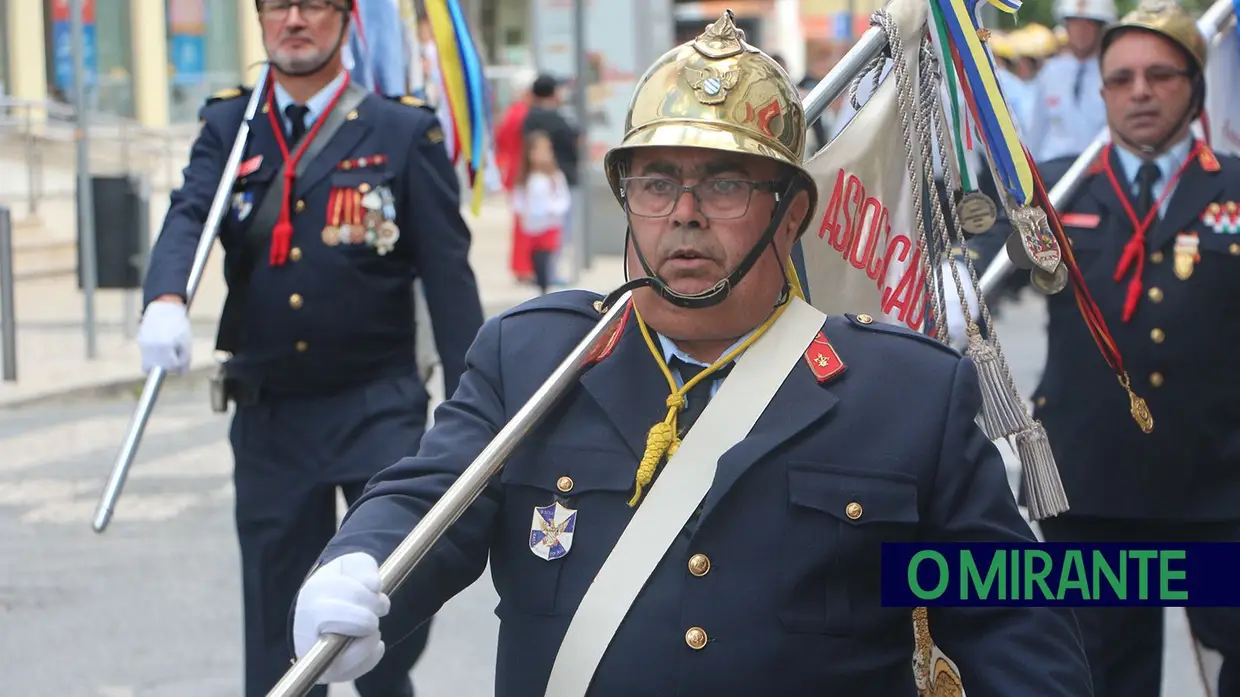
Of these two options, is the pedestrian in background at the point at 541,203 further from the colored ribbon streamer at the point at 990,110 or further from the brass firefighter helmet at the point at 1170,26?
the colored ribbon streamer at the point at 990,110

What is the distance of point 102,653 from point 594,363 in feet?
13.9

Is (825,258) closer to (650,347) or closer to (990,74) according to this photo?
(990,74)

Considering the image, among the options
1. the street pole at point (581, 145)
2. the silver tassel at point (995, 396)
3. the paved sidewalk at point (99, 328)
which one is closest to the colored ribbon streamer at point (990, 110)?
the silver tassel at point (995, 396)

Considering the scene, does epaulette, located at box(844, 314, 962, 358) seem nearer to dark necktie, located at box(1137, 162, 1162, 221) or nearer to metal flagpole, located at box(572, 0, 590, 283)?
dark necktie, located at box(1137, 162, 1162, 221)


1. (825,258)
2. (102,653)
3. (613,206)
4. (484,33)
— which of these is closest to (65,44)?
(613,206)

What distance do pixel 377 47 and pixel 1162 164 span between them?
2.67 m

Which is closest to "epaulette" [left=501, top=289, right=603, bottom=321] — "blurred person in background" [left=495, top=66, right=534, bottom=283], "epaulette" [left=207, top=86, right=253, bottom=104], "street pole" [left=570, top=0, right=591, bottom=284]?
"epaulette" [left=207, top=86, right=253, bottom=104]

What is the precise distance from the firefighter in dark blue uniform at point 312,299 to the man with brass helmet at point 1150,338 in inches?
57.8

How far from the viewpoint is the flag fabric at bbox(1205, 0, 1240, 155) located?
19.5ft

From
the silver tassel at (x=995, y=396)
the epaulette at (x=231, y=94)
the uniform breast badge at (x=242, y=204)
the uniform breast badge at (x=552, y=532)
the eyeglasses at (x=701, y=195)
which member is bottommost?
the uniform breast badge at (x=552, y=532)

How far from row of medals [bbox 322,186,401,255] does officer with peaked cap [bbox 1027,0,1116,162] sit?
6.70 m

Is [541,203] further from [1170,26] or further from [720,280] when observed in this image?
[720,280]

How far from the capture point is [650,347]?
3121 mm

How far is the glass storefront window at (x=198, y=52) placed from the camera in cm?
2919
